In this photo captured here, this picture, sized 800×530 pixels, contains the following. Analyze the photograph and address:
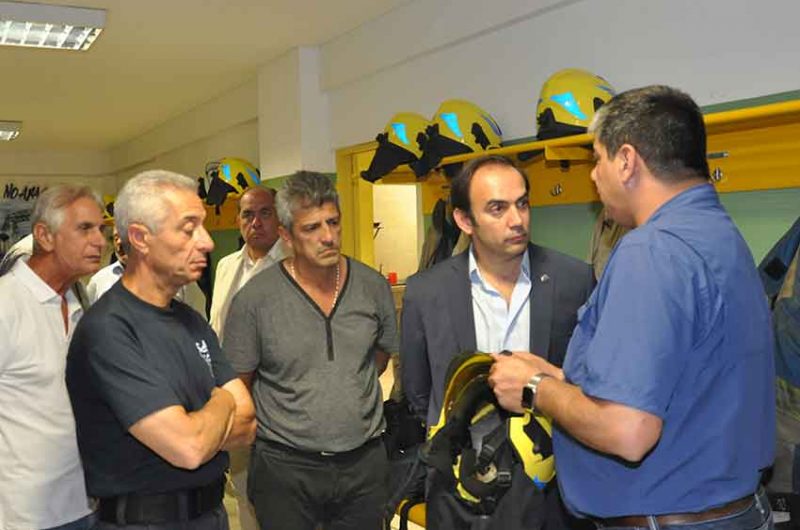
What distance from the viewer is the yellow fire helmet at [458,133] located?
13.1ft

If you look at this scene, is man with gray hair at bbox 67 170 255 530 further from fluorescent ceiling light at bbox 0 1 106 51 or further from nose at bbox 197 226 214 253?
fluorescent ceiling light at bbox 0 1 106 51

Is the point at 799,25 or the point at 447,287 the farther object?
the point at 799,25

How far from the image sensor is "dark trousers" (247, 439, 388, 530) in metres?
2.67

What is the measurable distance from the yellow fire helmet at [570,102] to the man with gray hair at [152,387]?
177 centimetres

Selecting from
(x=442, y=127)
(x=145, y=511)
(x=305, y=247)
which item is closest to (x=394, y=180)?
(x=442, y=127)

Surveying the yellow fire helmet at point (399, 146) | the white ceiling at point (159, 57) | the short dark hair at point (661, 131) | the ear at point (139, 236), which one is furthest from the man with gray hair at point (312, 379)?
the white ceiling at point (159, 57)

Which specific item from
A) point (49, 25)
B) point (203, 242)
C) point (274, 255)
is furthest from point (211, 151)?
point (203, 242)

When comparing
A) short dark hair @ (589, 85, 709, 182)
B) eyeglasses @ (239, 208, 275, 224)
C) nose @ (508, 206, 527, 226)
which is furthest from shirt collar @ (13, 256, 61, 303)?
eyeglasses @ (239, 208, 275, 224)

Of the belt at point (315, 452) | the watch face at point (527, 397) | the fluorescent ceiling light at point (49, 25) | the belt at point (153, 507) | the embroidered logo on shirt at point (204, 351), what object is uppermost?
the fluorescent ceiling light at point (49, 25)

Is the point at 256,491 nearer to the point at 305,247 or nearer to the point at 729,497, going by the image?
the point at 305,247

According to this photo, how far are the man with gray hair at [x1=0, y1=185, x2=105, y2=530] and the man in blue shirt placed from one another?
1.52m

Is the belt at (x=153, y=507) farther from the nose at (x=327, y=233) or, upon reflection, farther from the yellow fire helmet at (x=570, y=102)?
the yellow fire helmet at (x=570, y=102)

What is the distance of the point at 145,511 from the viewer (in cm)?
193

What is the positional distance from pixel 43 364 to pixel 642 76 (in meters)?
2.64
